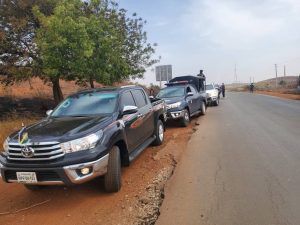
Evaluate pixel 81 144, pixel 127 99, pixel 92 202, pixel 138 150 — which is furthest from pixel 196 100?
pixel 81 144

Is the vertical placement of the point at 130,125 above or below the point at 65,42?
below

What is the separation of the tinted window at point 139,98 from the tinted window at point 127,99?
29cm

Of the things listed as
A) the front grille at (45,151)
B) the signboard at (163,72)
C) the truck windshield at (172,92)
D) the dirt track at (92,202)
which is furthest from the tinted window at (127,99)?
the signboard at (163,72)

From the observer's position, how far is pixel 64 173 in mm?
5219

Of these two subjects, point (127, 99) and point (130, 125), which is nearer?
point (130, 125)

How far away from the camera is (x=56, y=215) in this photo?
5.27m

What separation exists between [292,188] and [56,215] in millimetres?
3705

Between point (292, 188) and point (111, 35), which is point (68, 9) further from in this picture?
point (292, 188)

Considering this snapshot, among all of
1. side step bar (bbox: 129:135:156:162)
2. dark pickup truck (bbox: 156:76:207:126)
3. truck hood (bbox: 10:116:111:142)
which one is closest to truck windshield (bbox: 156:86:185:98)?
dark pickup truck (bbox: 156:76:207:126)

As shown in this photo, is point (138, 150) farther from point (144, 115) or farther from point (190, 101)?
point (190, 101)

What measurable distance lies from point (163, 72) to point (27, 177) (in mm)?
22536

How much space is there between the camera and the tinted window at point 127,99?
7.29m

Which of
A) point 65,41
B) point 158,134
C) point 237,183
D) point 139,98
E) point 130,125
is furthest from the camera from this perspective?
point 65,41

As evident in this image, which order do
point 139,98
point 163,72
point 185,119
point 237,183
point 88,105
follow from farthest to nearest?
point 163,72
point 185,119
point 139,98
point 88,105
point 237,183
